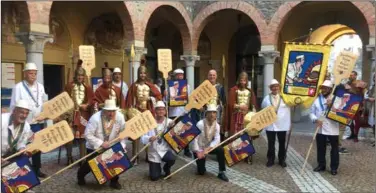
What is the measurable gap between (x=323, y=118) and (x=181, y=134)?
7.92 feet

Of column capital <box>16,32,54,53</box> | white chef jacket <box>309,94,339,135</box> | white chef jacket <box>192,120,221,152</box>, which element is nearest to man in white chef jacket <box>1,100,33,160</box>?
white chef jacket <box>192,120,221,152</box>

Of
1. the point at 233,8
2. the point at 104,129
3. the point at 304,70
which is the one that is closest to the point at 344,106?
the point at 304,70

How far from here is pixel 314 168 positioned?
705cm

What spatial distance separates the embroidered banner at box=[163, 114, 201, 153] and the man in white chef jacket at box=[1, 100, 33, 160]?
220 cm

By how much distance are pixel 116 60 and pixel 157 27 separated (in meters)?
3.62

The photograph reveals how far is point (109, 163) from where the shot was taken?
538 centimetres

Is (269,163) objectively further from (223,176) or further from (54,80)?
(54,80)

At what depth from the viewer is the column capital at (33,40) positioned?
915cm

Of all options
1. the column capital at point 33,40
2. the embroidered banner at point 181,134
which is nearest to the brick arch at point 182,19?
the column capital at point 33,40

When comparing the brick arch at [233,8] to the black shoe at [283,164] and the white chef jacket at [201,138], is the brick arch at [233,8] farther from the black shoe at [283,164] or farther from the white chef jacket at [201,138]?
the white chef jacket at [201,138]

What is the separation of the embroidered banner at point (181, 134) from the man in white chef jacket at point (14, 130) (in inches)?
86.5

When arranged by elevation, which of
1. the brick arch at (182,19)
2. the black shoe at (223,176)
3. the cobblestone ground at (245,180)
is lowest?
the cobblestone ground at (245,180)

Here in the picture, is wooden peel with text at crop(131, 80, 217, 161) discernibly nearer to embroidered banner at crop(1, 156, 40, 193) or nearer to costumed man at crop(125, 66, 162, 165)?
costumed man at crop(125, 66, 162, 165)

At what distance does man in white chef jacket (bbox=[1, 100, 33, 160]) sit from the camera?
4.76m
